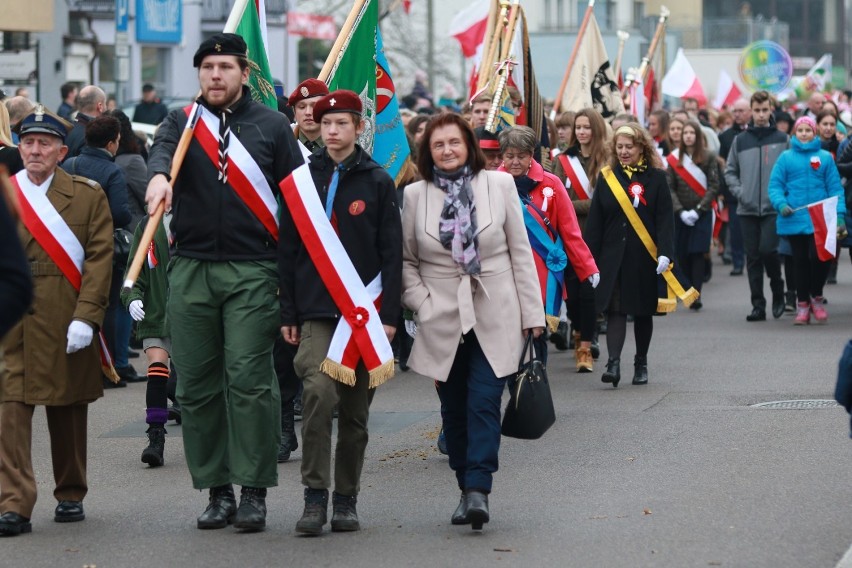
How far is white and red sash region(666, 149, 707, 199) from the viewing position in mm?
17484

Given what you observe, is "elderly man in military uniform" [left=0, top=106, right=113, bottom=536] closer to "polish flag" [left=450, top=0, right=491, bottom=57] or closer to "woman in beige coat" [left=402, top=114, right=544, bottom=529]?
"woman in beige coat" [left=402, top=114, right=544, bottom=529]

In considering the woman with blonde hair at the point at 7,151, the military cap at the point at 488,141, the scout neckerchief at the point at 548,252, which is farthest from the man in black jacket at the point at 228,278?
the woman with blonde hair at the point at 7,151

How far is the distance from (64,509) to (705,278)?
13865mm

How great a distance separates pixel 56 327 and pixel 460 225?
1.88 m

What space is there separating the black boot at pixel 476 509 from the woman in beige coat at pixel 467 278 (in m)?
0.10

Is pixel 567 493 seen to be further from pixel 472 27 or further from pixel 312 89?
pixel 472 27

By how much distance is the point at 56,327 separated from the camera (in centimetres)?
768

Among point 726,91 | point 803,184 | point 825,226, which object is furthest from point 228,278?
point 726,91

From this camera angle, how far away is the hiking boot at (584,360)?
13.1 m

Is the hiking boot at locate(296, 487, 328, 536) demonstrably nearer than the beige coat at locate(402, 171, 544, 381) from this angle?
Yes

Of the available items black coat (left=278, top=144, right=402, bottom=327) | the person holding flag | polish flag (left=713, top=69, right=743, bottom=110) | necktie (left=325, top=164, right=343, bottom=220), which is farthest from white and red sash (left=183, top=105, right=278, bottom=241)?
polish flag (left=713, top=69, right=743, bottom=110)

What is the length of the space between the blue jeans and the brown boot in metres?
5.44

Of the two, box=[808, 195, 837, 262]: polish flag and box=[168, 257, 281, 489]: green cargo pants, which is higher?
box=[808, 195, 837, 262]: polish flag

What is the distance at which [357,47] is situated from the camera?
10578 millimetres
